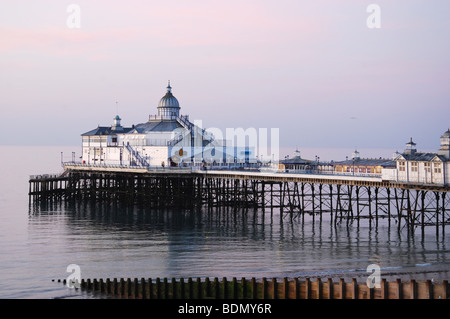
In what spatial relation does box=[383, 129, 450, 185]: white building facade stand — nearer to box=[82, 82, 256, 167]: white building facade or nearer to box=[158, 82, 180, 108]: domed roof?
box=[82, 82, 256, 167]: white building facade

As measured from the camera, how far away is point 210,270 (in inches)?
1622

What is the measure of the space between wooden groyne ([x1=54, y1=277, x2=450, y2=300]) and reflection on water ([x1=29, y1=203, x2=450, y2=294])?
656 centimetres

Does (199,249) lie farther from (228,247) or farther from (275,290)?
(275,290)

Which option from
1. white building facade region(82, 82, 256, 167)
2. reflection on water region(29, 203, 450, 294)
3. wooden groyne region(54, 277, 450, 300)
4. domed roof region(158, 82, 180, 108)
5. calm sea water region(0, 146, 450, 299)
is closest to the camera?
wooden groyne region(54, 277, 450, 300)

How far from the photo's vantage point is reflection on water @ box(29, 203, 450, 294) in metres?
41.6

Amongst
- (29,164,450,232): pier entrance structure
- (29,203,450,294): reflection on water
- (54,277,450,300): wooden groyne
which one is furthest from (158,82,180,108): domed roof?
(54,277,450,300): wooden groyne

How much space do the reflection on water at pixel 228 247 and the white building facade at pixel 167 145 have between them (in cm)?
1659

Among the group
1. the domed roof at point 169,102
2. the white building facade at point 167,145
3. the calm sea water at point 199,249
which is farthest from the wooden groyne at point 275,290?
the domed roof at point 169,102

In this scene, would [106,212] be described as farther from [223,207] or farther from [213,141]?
[213,141]

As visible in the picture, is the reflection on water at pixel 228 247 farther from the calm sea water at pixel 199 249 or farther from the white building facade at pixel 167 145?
the white building facade at pixel 167 145

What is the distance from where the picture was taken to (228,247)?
50.4 metres

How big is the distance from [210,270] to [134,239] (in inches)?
622

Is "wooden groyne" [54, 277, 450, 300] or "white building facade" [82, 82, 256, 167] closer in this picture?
"wooden groyne" [54, 277, 450, 300]
